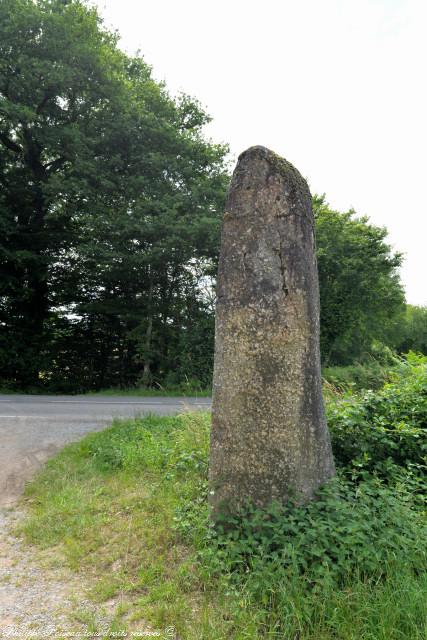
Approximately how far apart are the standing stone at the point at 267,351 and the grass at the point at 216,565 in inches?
11.8

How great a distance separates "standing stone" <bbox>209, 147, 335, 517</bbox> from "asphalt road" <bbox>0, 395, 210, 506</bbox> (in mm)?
2645

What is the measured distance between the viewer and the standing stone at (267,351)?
299cm

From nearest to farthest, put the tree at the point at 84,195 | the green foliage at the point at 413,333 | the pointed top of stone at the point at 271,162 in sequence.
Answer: the pointed top of stone at the point at 271,162
the tree at the point at 84,195
the green foliage at the point at 413,333

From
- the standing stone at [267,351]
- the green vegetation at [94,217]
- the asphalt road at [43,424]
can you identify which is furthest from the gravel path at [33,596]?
the green vegetation at [94,217]

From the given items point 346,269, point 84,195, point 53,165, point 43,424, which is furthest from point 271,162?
point 346,269

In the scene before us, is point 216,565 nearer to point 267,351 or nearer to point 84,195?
point 267,351

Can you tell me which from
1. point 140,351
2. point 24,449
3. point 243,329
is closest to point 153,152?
point 140,351

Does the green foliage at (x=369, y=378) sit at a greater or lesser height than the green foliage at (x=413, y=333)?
lesser

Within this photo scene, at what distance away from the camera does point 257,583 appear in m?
2.42

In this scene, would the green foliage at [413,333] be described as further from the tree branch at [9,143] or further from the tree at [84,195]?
the tree branch at [9,143]

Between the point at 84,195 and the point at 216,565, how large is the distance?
1312 centimetres

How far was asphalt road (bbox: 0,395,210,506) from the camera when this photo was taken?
16.7ft

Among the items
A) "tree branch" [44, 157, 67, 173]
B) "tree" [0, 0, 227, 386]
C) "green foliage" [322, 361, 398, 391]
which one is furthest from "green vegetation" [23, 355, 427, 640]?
"tree branch" [44, 157, 67, 173]

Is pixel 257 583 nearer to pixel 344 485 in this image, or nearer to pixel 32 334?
pixel 344 485
